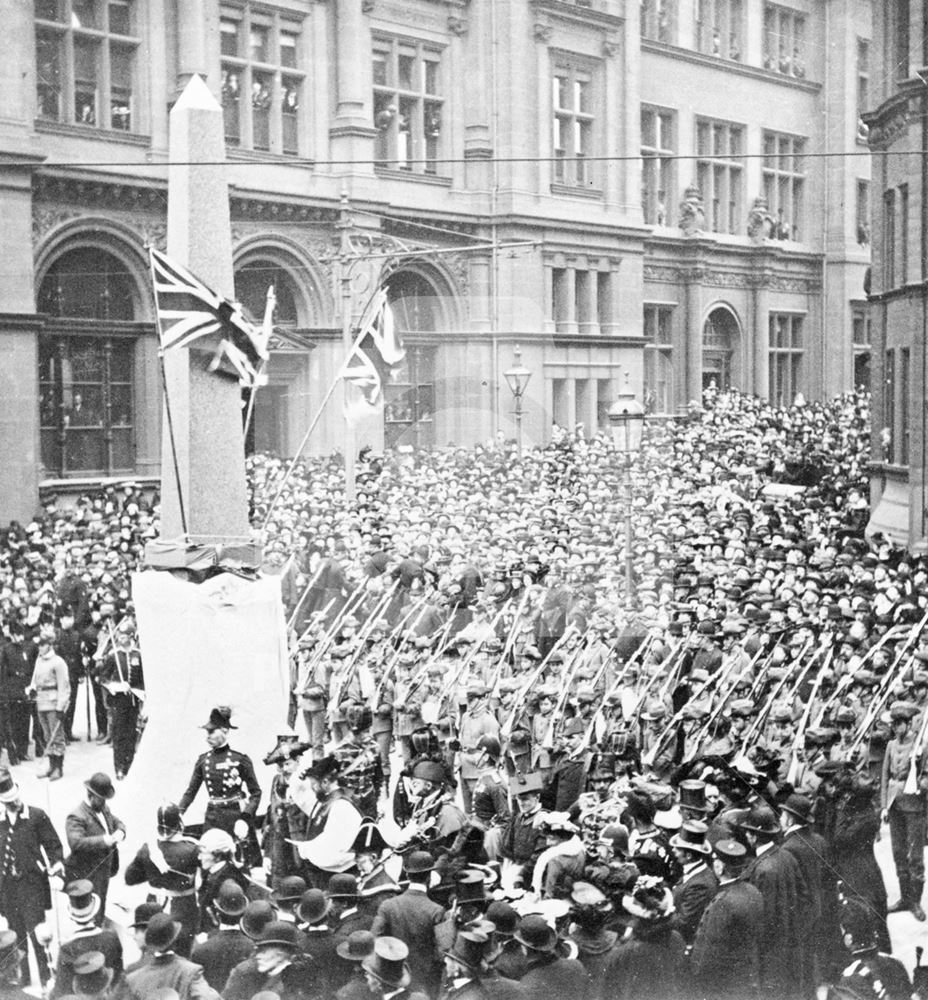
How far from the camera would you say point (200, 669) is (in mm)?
13445

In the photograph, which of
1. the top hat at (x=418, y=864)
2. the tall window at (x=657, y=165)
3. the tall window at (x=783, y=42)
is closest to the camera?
the top hat at (x=418, y=864)

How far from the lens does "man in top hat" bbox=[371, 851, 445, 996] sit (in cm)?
785

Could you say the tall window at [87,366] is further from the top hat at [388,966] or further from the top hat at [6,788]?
the top hat at [388,966]

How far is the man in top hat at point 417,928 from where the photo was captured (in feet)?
25.7

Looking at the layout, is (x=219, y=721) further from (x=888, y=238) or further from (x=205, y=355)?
(x=888, y=238)

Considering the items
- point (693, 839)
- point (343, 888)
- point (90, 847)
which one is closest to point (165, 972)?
point (343, 888)

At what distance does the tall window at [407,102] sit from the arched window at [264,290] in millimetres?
3778

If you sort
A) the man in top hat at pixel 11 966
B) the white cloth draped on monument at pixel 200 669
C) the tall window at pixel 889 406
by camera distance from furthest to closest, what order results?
the tall window at pixel 889 406 < the white cloth draped on monument at pixel 200 669 < the man in top hat at pixel 11 966

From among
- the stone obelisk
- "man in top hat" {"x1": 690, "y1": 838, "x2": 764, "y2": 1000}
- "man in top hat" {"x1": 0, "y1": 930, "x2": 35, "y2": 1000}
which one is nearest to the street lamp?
the stone obelisk

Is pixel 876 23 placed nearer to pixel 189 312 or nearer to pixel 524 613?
pixel 524 613

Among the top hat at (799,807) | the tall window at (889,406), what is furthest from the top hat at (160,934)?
the tall window at (889,406)

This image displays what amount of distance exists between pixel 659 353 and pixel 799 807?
30.8 meters

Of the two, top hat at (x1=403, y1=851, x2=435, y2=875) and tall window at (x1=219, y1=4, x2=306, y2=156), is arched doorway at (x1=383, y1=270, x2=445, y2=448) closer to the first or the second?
tall window at (x1=219, y1=4, x2=306, y2=156)

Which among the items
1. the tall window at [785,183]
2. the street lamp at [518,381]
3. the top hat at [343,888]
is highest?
the tall window at [785,183]
